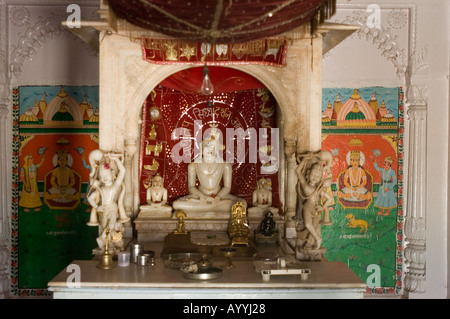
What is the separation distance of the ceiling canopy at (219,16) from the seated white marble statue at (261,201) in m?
2.24

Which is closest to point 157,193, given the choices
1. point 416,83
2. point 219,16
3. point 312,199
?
point 312,199

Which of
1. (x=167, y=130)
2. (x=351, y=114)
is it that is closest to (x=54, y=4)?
(x=167, y=130)

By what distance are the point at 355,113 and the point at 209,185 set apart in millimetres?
2236

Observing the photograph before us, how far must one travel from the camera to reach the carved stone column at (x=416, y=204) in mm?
6970

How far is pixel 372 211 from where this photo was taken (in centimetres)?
710

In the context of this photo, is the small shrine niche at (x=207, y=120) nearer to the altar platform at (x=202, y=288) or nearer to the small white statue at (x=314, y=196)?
the small white statue at (x=314, y=196)

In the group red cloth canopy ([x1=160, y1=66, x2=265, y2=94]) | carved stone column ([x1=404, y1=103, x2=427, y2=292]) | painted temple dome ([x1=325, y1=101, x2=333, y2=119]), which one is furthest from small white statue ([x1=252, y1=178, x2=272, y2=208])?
carved stone column ([x1=404, y1=103, x2=427, y2=292])

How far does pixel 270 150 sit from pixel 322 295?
2593 millimetres

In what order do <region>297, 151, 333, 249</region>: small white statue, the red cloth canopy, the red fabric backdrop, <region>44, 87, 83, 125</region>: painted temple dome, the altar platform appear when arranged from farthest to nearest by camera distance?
<region>44, 87, 83, 125</region>: painted temple dome → the red fabric backdrop → the red cloth canopy → <region>297, 151, 333, 249</region>: small white statue → the altar platform

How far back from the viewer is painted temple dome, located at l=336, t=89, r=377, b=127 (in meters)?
7.04

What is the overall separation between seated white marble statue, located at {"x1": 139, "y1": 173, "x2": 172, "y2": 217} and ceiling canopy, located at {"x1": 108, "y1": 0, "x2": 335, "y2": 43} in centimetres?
227

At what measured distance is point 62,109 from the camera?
7082 mm

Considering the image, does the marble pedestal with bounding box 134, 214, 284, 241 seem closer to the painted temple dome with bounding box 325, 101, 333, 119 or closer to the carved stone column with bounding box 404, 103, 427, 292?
the painted temple dome with bounding box 325, 101, 333, 119

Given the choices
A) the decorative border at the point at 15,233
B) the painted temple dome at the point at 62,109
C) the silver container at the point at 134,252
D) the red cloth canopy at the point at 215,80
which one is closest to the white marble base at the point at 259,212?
the red cloth canopy at the point at 215,80
